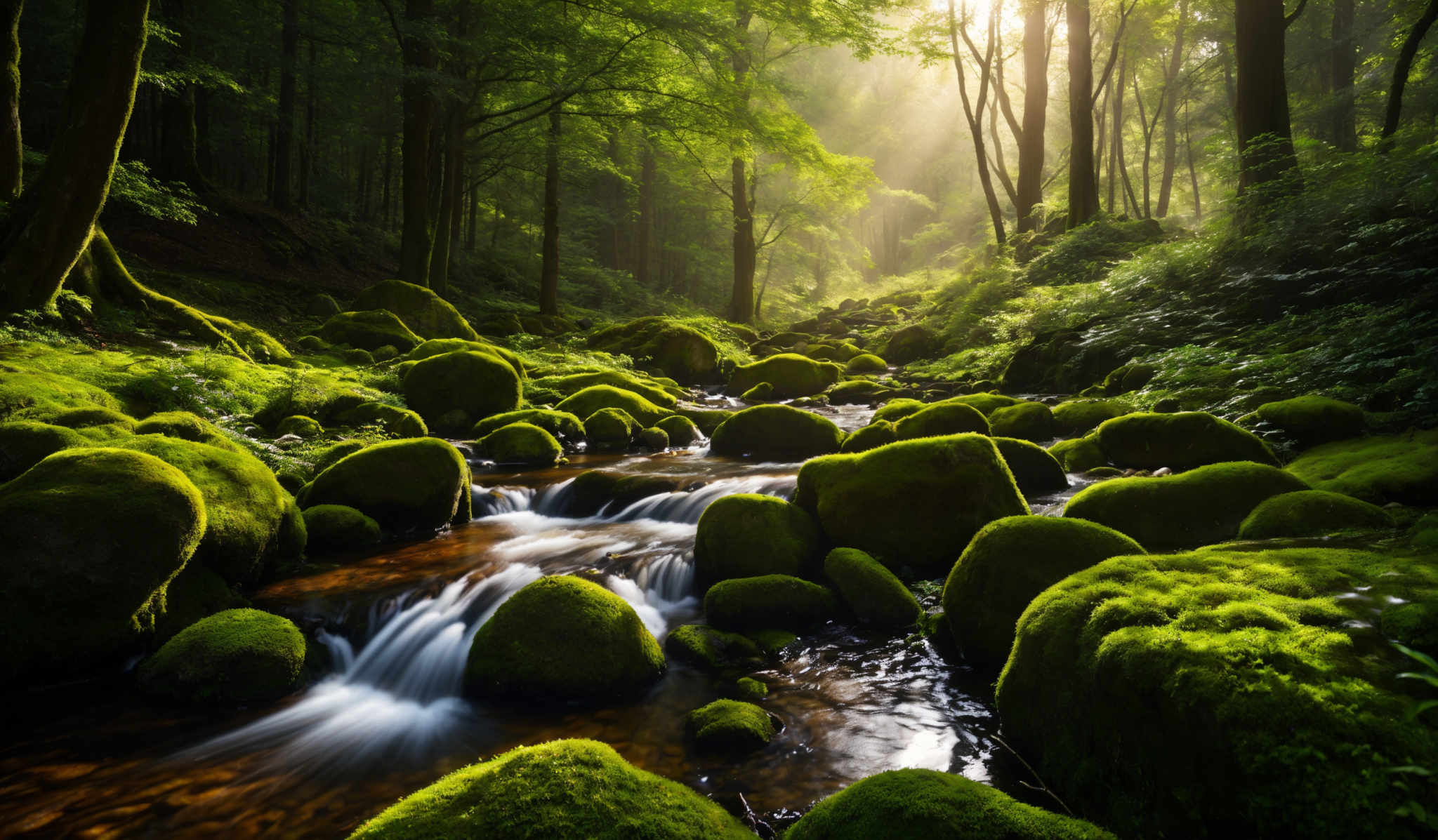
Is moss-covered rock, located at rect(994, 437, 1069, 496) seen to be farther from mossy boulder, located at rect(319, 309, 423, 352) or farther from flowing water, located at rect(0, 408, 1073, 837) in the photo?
mossy boulder, located at rect(319, 309, 423, 352)

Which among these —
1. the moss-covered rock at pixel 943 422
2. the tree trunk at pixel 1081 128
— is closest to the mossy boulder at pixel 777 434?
the moss-covered rock at pixel 943 422

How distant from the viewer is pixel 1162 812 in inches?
90.2

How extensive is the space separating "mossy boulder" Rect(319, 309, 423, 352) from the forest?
3.9 inches

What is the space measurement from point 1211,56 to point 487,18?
34.8 metres

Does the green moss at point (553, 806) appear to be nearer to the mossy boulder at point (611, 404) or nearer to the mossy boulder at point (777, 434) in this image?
the mossy boulder at point (777, 434)

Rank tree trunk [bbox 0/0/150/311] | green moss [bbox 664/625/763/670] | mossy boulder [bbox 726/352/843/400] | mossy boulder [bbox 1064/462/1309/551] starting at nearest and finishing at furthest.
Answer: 1. green moss [bbox 664/625/763/670]
2. mossy boulder [bbox 1064/462/1309/551]
3. tree trunk [bbox 0/0/150/311]
4. mossy boulder [bbox 726/352/843/400]

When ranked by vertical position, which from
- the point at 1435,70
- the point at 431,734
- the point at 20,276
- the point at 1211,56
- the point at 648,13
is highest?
the point at 1211,56

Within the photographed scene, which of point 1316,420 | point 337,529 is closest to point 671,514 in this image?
point 337,529

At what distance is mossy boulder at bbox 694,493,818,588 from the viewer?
5.61 m

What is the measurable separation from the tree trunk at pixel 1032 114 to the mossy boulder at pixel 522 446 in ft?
60.5

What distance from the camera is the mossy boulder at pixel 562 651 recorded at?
412 centimetres

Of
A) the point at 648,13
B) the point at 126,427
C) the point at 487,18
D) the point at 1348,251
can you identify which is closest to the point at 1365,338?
the point at 1348,251

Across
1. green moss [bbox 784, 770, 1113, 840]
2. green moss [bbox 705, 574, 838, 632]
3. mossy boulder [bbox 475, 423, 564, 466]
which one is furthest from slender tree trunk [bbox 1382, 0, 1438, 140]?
mossy boulder [bbox 475, 423, 564, 466]

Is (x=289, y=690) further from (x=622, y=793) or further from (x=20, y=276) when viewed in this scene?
(x=20, y=276)
